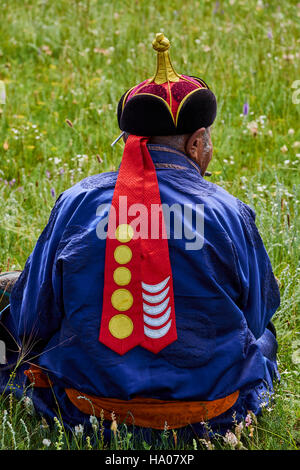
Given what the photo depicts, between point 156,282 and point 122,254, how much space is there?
15cm


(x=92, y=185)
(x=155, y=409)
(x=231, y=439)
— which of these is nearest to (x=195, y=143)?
(x=92, y=185)

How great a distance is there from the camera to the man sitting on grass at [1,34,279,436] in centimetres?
232

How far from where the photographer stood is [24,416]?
107 inches

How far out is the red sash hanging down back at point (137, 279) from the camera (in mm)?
2301

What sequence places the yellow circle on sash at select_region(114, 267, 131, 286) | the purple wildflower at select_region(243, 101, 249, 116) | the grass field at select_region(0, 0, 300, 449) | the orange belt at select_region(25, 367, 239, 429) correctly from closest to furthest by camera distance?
1. the yellow circle on sash at select_region(114, 267, 131, 286)
2. the orange belt at select_region(25, 367, 239, 429)
3. the grass field at select_region(0, 0, 300, 449)
4. the purple wildflower at select_region(243, 101, 249, 116)

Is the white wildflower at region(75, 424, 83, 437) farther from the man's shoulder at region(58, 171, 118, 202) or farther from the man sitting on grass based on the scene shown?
the man's shoulder at region(58, 171, 118, 202)

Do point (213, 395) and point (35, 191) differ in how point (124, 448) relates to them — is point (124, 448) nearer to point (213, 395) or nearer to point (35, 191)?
point (213, 395)

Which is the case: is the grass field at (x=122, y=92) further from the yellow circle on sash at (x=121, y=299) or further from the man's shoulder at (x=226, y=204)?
the man's shoulder at (x=226, y=204)

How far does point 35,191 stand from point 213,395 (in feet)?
7.78

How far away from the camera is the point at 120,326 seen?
7.61 feet

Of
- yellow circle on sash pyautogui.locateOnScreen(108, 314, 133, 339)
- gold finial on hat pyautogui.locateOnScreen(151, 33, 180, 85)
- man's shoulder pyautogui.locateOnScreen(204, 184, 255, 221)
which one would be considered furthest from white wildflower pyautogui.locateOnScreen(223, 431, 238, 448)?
gold finial on hat pyautogui.locateOnScreen(151, 33, 180, 85)

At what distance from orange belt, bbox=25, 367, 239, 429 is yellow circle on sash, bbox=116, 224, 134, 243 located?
1.92ft

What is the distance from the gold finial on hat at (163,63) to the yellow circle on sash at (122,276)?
711 mm

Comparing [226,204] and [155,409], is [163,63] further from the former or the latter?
[155,409]
